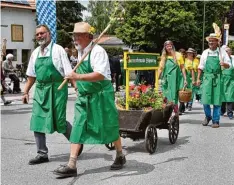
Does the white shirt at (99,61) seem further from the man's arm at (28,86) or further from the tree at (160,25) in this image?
the tree at (160,25)

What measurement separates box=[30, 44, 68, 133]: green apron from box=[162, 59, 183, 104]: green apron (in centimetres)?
391

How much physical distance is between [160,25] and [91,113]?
33803mm

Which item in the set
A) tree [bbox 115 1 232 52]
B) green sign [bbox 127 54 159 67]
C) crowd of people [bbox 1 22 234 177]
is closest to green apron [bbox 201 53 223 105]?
green sign [bbox 127 54 159 67]

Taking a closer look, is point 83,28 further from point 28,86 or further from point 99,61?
point 28,86

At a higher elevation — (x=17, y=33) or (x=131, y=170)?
(x=17, y=33)

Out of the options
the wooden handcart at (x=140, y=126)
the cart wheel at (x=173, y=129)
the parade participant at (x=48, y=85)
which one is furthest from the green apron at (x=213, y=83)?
the parade participant at (x=48, y=85)

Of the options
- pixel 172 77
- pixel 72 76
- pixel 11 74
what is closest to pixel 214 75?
pixel 172 77

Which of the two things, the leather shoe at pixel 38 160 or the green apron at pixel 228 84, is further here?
the green apron at pixel 228 84

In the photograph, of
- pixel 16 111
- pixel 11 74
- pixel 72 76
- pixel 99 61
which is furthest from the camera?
pixel 11 74

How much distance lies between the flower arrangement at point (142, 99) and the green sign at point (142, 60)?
0.40 meters

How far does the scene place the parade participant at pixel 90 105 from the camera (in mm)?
5332

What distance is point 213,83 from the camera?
9461 millimetres

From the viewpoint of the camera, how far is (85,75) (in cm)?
511

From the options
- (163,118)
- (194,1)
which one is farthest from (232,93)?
(194,1)
